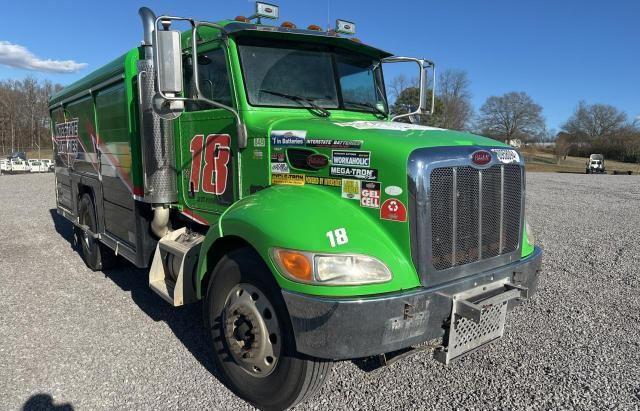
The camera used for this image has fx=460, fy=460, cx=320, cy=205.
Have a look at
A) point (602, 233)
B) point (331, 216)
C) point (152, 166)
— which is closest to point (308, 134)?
point (331, 216)

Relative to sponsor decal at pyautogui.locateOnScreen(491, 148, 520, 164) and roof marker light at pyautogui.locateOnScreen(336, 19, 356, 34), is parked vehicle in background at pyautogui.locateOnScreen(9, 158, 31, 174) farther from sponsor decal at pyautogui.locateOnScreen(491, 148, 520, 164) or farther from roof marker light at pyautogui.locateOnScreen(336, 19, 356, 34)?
sponsor decal at pyautogui.locateOnScreen(491, 148, 520, 164)

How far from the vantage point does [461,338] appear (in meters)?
2.90

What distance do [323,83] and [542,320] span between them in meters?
3.22

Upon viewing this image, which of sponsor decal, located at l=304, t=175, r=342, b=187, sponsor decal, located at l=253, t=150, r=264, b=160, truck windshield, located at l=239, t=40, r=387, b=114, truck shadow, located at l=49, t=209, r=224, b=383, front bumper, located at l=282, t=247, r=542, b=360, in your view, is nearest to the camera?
front bumper, located at l=282, t=247, r=542, b=360

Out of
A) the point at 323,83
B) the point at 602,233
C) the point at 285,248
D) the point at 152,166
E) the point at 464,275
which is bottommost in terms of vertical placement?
the point at 602,233

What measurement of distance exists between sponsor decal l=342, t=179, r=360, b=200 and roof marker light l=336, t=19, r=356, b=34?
6.34 ft

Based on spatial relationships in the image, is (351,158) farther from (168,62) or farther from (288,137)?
(168,62)

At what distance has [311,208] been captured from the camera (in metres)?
2.90

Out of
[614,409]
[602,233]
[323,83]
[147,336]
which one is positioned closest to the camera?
[614,409]

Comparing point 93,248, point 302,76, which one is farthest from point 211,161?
point 93,248

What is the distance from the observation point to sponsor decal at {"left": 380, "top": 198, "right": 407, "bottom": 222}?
2.77 meters

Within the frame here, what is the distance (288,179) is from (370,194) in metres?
0.73

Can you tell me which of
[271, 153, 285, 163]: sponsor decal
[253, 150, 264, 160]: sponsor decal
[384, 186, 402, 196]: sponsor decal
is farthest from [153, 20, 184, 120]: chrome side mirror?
[384, 186, 402, 196]: sponsor decal

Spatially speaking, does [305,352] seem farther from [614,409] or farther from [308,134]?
[614,409]
